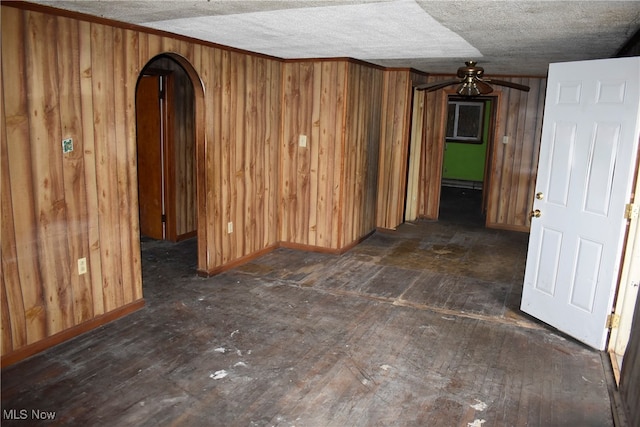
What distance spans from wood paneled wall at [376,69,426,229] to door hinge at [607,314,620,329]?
3.74 metres

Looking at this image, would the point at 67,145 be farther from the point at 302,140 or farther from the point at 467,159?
the point at 467,159

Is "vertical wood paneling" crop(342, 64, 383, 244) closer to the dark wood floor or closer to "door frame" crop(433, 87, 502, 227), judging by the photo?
the dark wood floor

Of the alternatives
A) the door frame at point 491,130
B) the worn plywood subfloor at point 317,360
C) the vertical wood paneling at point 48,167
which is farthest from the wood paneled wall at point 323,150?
the vertical wood paneling at point 48,167

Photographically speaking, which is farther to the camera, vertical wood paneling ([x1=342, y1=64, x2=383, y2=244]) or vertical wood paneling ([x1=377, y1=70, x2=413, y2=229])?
vertical wood paneling ([x1=377, y1=70, x2=413, y2=229])

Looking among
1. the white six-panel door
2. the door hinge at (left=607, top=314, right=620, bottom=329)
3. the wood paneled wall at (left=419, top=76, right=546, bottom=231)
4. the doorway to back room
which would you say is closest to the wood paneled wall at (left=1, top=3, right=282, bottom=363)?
the white six-panel door

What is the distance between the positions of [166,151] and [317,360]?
3626mm

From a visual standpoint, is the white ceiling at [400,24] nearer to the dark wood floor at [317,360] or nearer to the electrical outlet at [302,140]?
the electrical outlet at [302,140]

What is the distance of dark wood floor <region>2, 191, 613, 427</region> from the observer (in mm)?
2715

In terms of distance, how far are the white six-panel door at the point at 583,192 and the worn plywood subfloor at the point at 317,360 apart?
0.96ft

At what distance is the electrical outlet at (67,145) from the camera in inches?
128

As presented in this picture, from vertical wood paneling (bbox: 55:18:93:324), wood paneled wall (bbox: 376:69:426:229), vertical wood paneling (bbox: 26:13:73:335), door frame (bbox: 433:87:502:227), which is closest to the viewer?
vertical wood paneling (bbox: 26:13:73:335)

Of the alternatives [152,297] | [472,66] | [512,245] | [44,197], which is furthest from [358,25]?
[512,245]

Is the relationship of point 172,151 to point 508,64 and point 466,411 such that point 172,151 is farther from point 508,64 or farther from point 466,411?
point 466,411

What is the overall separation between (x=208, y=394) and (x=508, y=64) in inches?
186
